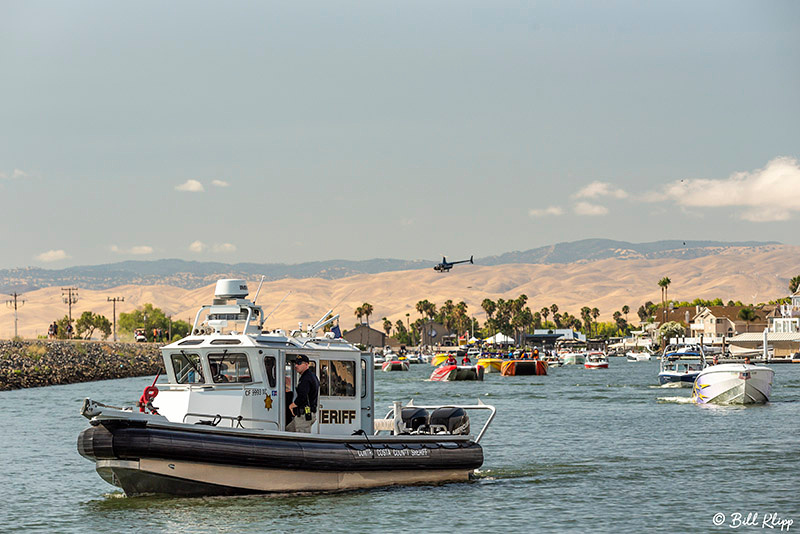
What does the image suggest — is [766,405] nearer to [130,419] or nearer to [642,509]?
[642,509]

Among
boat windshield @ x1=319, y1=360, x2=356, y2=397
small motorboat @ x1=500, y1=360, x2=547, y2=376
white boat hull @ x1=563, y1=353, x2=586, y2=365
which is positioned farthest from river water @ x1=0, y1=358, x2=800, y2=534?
white boat hull @ x1=563, y1=353, x2=586, y2=365

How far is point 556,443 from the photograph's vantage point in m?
35.4

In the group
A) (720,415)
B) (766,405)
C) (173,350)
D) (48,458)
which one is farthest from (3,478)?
(766,405)

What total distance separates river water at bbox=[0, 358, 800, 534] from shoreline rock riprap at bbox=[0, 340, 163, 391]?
39687 millimetres

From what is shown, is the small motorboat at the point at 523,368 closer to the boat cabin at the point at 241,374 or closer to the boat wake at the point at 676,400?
the boat wake at the point at 676,400

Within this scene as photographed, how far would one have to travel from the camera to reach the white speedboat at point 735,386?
170 feet

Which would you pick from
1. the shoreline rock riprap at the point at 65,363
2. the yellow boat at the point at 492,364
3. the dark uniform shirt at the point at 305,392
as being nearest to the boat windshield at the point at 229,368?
the dark uniform shirt at the point at 305,392

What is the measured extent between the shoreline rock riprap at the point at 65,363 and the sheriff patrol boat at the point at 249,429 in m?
58.3

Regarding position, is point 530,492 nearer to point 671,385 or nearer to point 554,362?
point 671,385

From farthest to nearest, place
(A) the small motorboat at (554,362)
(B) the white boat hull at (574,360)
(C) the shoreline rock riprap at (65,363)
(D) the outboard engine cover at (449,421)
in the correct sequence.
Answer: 1. (B) the white boat hull at (574,360)
2. (A) the small motorboat at (554,362)
3. (C) the shoreline rock riprap at (65,363)
4. (D) the outboard engine cover at (449,421)

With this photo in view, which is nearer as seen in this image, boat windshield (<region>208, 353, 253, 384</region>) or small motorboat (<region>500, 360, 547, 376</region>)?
boat windshield (<region>208, 353, 253, 384</region>)

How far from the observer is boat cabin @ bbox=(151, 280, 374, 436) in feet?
70.4

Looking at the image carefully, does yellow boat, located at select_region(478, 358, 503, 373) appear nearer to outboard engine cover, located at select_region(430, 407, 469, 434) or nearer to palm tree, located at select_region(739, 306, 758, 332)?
palm tree, located at select_region(739, 306, 758, 332)

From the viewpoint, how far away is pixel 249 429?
2070 centimetres
